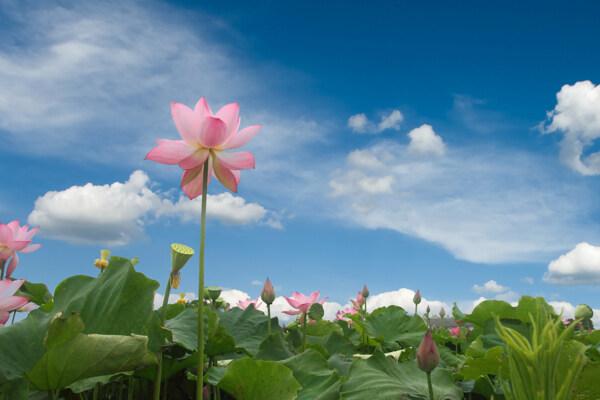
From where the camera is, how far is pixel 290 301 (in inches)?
74.9

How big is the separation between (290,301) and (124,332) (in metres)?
0.89

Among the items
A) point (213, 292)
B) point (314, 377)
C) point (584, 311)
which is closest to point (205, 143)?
point (314, 377)

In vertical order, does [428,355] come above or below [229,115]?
below

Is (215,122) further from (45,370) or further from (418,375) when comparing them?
(418,375)

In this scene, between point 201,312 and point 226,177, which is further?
point 226,177

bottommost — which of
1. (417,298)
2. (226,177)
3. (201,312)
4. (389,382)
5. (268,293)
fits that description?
(389,382)

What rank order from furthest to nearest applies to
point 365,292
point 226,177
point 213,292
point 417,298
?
point 365,292 < point 417,298 < point 213,292 < point 226,177

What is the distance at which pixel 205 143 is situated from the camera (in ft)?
3.76

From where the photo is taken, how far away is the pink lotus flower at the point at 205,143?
3.69ft

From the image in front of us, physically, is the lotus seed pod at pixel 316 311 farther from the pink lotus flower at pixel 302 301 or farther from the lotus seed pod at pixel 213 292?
the lotus seed pod at pixel 213 292

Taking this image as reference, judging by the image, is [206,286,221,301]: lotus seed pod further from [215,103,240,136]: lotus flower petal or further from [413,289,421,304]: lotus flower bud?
[413,289,421,304]: lotus flower bud

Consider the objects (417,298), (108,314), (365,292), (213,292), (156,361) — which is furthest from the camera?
(365,292)

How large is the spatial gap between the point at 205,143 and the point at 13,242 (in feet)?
4.24

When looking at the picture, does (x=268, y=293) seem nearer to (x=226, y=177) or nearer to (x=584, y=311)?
(x=226, y=177)
